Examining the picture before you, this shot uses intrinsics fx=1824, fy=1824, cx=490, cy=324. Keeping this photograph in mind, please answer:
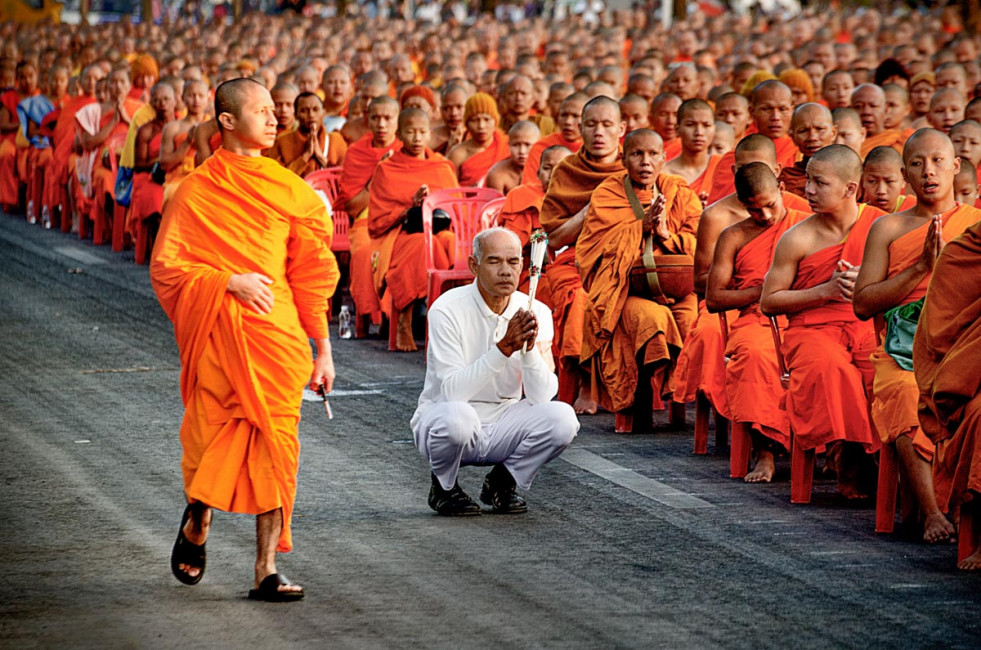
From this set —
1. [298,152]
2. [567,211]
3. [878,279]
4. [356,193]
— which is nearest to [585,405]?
[567,211]

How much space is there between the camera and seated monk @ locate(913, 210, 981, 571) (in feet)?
20.3

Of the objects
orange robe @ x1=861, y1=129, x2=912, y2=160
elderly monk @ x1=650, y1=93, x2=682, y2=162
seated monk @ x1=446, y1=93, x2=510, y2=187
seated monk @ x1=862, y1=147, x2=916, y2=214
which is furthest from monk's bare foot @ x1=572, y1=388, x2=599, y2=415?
seated monk @ x1=446, y1=93, x2=510, y2=187

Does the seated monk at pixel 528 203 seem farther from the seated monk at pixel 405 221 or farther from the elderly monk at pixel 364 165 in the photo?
the elderly monk at pixel 364 165

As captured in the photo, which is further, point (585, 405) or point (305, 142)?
point (305, 142)

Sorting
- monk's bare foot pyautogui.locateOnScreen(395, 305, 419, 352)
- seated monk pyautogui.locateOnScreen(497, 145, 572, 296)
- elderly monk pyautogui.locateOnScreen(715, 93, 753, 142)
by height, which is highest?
elderly monk pyautogui.locateOnScreen(715, 93, 753, 142)

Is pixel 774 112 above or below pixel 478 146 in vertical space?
above

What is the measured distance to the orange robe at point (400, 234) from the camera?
38.3 ft

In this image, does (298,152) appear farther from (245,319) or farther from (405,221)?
(245,319)

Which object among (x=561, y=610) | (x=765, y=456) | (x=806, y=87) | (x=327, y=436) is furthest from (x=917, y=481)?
(x=806, y=87)

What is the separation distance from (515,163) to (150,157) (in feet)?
15.8

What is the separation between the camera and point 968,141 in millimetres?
9523

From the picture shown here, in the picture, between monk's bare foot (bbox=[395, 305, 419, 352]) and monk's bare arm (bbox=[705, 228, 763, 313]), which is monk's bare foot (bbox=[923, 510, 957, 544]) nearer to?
monk's bare arm (bbox=[705, 228, 763, 313])

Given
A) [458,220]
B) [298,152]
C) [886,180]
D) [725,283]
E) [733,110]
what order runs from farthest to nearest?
1. [298,152]
2. [733,110]
3. [458,220]
4. [725,283]
5. [886,180]

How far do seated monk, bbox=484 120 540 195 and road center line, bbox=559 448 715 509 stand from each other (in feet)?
13.1
